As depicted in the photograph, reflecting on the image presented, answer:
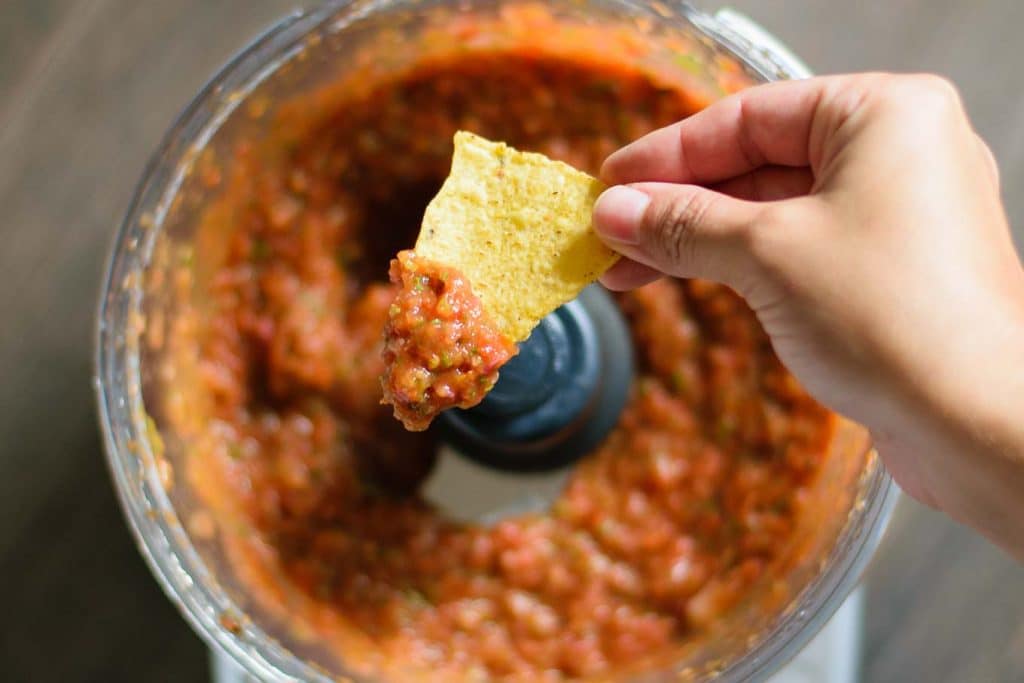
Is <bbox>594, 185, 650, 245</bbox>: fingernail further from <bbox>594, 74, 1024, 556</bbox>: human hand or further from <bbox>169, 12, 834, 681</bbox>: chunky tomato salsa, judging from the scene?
<bbox>169, 12, 834, 681</bbox>: chunky tomato salsa

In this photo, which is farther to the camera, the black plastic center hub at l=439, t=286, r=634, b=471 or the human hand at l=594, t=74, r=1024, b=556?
the black plastic center hub at l=439, t=286, r=634, b=471

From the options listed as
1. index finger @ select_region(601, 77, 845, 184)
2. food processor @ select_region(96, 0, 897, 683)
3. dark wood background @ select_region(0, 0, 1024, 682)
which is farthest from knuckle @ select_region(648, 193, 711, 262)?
dark wood background @ select_region(0, 0, 1024, 682)

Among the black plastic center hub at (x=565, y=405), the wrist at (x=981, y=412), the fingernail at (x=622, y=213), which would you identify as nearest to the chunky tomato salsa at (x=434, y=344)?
the fingernail at (x=622, y=213)

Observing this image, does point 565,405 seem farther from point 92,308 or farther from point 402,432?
point 92,308

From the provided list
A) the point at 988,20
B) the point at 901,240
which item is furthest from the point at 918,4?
the point at 901,240

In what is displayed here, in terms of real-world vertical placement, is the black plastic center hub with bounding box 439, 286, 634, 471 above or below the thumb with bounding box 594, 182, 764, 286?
below

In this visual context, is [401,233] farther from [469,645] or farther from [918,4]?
Answer: [918,4]

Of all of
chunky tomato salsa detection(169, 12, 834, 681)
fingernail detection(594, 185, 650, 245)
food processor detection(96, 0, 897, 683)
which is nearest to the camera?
fingernail detection(594, 185, 650, 245)
